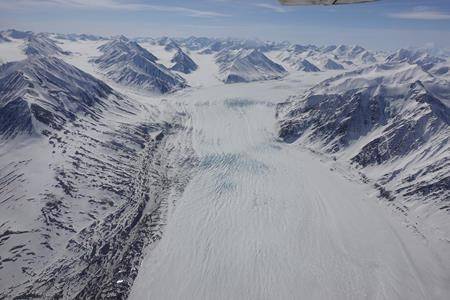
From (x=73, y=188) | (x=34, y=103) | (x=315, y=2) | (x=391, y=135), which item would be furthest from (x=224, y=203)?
(x=315, y=2)

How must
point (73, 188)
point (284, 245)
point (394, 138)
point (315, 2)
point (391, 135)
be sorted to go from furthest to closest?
point (391, 135) → point (394, 138) → point (73, 188) → point (284, 245) → point (315, 2)

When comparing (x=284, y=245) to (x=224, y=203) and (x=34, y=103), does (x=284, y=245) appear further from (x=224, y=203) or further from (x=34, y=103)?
(x=34, y=103)

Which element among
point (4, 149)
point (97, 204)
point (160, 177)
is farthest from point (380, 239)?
point (4, 149)

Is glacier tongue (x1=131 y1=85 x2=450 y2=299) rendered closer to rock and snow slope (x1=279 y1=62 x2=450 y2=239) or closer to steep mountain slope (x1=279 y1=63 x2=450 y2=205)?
rock and snow slope (x1=279 y1=62 x2=450 y2=239)

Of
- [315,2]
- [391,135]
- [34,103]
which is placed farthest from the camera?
[34,103]

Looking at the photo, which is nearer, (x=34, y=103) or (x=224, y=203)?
(x=224, y=203)

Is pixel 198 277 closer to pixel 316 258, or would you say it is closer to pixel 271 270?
pixel 271 270

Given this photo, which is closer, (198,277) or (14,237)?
(198,277)

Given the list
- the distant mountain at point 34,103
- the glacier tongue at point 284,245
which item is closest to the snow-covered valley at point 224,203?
the glacier tongue at point 284,245
